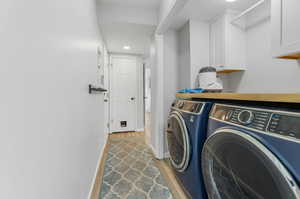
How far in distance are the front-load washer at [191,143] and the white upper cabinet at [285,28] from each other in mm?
1015

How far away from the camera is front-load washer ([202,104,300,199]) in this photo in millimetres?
488

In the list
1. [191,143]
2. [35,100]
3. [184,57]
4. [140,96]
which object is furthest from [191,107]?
[140,96]

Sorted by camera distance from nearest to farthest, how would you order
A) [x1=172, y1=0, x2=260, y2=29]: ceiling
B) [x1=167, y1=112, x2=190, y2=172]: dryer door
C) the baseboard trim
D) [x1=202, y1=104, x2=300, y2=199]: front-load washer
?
[x1=202, y1=104, x2=300, y2=199]: front-load washer → [x1=167, y1=112, x2=190, y2=172]: dryer door → the baseboard trim → [x1=172, y1=0, x2=260, y2=29]: ceiling

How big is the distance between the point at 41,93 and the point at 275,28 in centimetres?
205

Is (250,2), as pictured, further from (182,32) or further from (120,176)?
(120,176)

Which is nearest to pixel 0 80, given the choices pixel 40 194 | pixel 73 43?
pixel 40 194

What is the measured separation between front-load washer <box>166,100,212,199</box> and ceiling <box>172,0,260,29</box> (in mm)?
Result: 1424

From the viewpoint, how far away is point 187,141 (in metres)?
1.16

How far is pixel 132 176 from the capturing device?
1679 mm

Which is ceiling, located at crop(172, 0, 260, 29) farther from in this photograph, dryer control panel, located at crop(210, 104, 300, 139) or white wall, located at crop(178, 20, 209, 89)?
dryer control panel, located at crop(210, 104, 300, 139)

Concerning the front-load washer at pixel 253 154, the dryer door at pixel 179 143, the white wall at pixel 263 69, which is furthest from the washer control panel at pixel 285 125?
the white wall at pixel 263 69

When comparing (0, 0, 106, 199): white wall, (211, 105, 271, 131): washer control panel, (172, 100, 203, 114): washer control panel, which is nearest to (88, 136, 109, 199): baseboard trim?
(0, 0, 106, 199): white wall

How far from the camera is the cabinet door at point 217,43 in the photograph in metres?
2.01

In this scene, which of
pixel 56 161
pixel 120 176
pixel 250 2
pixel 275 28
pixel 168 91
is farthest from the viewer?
pixel 168 91
